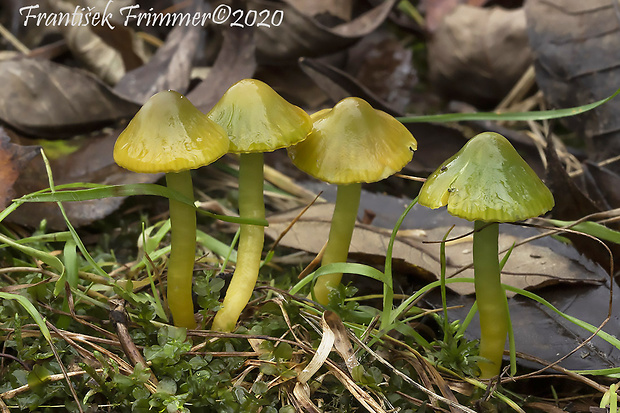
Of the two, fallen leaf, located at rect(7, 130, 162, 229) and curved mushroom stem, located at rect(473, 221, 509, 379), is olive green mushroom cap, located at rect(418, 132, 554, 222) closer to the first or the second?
curved mushroom stem, located at rect(473, 221, 509, 379)

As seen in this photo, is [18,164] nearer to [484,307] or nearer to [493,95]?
[484,307]

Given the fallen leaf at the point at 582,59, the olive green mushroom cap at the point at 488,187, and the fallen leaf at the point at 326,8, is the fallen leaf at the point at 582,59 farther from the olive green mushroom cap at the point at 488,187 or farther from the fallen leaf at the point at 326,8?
the olive green mushroom cap at the point at 488,187

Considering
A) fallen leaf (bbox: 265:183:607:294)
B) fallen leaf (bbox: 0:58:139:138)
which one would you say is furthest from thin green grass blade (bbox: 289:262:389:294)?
fallen leaf (bbox: 0:58:139:138)

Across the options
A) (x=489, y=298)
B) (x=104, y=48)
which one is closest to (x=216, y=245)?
(x=489, y=298)

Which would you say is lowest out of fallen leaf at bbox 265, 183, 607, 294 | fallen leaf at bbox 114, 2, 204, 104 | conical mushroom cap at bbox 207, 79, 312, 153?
fallen leaf at bbox 265, 183, 607, 294

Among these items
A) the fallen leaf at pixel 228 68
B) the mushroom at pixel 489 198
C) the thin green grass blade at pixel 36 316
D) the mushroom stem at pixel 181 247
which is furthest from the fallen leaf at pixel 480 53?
the thin green grass blade at pixel 36 316
